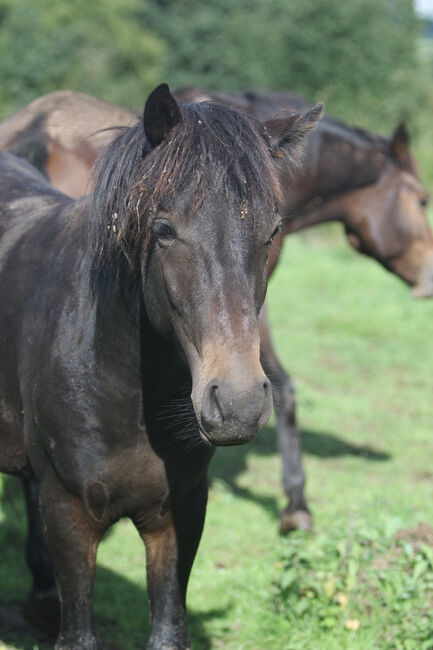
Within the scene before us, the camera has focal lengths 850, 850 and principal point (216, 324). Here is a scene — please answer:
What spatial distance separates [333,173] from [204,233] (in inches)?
152

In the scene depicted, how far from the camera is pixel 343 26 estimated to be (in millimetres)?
40531

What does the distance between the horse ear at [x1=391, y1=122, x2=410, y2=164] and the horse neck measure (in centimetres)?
9

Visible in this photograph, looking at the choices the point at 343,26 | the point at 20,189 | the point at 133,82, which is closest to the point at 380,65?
the point at 343,26

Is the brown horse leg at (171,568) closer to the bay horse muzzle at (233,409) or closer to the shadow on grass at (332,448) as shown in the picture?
the bay horse muzzle at (233,409)

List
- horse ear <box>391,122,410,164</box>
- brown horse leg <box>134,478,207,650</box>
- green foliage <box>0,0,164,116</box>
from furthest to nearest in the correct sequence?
green foliage <box>0,0,164,116</box> < horse ear <box>391,122,410,164</box> < brown horse leg <box>134,478,207,650</box>

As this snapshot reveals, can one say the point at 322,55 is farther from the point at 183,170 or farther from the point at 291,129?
the point at 183,170

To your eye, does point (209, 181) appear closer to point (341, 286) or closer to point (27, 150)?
point (27, 150)

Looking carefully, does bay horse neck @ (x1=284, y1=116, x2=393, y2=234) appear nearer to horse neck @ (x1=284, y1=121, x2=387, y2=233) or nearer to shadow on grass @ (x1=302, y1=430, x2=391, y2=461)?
horse neck @ (x1=284, y1=121, x2=387, y2=233)

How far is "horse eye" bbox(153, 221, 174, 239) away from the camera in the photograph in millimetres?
2314

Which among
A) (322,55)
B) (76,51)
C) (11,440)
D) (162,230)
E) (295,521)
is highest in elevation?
(162,230)

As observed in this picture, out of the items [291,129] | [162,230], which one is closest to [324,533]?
[291,129]

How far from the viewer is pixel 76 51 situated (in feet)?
150

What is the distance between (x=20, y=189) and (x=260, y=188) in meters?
1.65

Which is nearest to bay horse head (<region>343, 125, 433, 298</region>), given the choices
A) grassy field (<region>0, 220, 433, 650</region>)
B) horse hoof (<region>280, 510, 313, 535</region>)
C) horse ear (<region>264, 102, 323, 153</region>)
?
Result: grassy field (<region>0, 220, 433, 650</region>)
